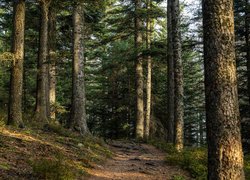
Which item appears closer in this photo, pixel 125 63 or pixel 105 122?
pixel 125 63

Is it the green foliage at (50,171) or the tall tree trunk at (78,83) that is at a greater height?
the tall tree trunk at (78,83)

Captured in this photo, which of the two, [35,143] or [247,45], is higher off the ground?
[247,45]

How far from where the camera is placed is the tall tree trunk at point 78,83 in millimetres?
15430

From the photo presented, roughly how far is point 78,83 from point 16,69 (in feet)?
14.0

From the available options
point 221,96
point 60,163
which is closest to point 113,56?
point 60,163

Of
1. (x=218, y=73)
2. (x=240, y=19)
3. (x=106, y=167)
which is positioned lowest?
(x=106, y=167)

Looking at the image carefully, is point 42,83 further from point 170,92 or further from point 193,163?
point 193,163

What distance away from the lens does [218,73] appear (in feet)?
18.7

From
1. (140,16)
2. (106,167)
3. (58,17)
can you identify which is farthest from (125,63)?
(106,167)

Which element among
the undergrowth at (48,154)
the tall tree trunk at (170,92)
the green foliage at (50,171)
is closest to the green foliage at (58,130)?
the undergrowth at (48,154)

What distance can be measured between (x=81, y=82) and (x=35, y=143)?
6.04 meters

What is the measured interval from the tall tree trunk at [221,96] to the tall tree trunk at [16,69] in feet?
26.7

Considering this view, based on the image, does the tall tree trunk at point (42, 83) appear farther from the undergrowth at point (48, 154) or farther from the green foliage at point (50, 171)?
the green foliage at point (50, 171)

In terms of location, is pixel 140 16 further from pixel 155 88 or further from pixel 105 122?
pixel 105 122
